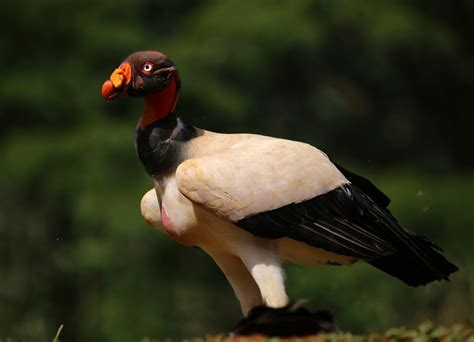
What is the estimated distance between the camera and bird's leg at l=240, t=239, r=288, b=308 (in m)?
5.55

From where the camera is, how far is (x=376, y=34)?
16297 millimetres

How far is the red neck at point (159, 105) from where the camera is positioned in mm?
5848

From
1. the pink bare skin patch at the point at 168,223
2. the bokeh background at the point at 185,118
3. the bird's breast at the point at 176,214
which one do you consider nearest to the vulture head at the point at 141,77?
the bird's breast at the point at 176,214

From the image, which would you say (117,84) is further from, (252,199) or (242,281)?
(242,281)

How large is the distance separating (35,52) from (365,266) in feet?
17.3

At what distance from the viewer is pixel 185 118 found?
15.5 meters

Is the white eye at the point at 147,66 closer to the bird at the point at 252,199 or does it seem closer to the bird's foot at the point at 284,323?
the bird at the point at 252,199

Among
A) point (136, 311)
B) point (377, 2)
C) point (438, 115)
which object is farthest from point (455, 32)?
point (136, 311)

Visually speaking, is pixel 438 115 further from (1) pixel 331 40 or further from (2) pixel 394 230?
(2) pixel 394 230

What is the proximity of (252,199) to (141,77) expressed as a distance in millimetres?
774

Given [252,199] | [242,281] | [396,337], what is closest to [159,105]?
[252,199]

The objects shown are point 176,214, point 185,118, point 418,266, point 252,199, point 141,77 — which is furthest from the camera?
point 185,118

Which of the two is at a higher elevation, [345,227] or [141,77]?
[141,77]

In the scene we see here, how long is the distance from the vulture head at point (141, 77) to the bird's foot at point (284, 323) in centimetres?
118
